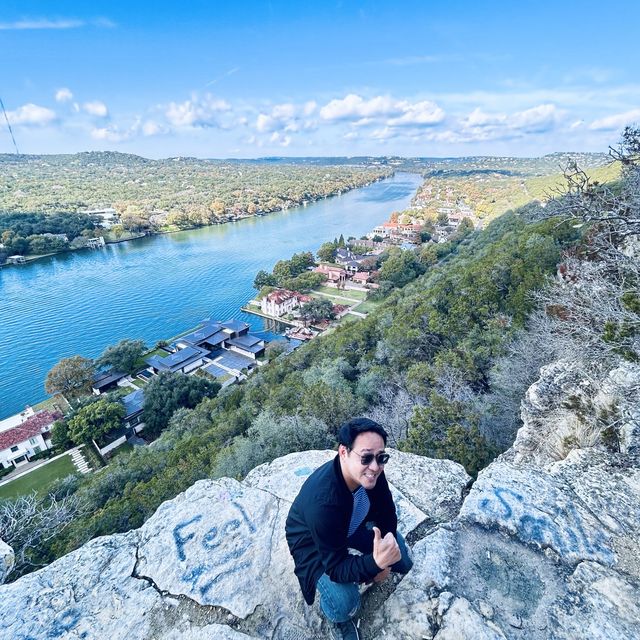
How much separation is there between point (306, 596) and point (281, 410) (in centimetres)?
1061

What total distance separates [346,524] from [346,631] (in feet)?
3.57

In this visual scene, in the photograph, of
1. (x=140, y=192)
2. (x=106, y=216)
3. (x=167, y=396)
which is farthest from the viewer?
(x=140, y=192)

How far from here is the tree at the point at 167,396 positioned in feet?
78.1

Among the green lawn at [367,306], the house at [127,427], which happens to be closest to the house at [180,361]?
the house at [127,427]

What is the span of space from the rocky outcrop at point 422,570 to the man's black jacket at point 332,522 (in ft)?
2.67

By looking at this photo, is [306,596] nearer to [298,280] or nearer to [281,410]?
[281,410]

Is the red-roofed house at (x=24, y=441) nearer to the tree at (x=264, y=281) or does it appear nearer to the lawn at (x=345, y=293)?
the tree at (x=264, y=281)

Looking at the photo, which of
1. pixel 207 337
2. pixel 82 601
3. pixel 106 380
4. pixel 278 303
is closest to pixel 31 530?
pixel 82 601

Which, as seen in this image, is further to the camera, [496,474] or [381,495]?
[496,474]

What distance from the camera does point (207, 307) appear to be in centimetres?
4616

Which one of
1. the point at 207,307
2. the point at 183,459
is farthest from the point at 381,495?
the point at 207,307

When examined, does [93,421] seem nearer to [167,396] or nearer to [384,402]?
[167,396]

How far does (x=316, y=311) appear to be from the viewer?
4000 cm

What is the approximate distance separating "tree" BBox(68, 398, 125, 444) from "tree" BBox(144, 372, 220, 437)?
1994 millimetres
